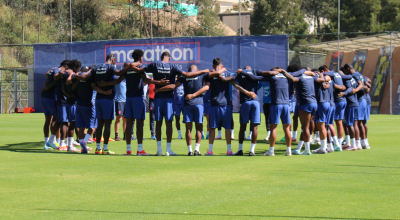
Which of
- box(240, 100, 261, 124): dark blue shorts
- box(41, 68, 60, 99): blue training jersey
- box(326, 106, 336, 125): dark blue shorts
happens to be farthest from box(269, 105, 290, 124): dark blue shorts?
box(41, 68, 60, 99): blue training jersey

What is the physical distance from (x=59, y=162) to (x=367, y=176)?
563 centimetres

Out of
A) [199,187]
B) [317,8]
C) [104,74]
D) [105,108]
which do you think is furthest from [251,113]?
[317,8]

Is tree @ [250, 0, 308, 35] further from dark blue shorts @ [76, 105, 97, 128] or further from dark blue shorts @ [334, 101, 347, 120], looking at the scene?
dark blue shorts @ [76, 105, 97, 128]

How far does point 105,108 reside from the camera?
9.83 meters

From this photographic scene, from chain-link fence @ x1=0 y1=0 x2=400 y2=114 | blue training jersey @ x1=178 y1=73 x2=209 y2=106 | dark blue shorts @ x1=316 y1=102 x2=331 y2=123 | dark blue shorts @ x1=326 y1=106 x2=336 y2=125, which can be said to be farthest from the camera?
chain-link fence @ x1=0 y1=0 x2=400 y2=114

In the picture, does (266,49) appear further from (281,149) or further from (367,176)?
(367,176)

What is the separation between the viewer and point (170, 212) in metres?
4.80

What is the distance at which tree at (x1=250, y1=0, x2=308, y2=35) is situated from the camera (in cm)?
5994

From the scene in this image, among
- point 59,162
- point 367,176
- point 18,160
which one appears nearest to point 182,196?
point 367,176

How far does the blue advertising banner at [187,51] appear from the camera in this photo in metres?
29.7

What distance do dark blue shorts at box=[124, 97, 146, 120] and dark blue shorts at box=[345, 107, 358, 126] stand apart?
17.2 feet

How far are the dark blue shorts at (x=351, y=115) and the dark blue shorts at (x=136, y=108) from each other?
525cm

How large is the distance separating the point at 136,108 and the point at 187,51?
22220 millimetres

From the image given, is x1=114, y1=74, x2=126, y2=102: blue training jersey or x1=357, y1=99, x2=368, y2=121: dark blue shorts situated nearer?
x1=357, y1=99, x2=368, y2=121: dark blue shorts
